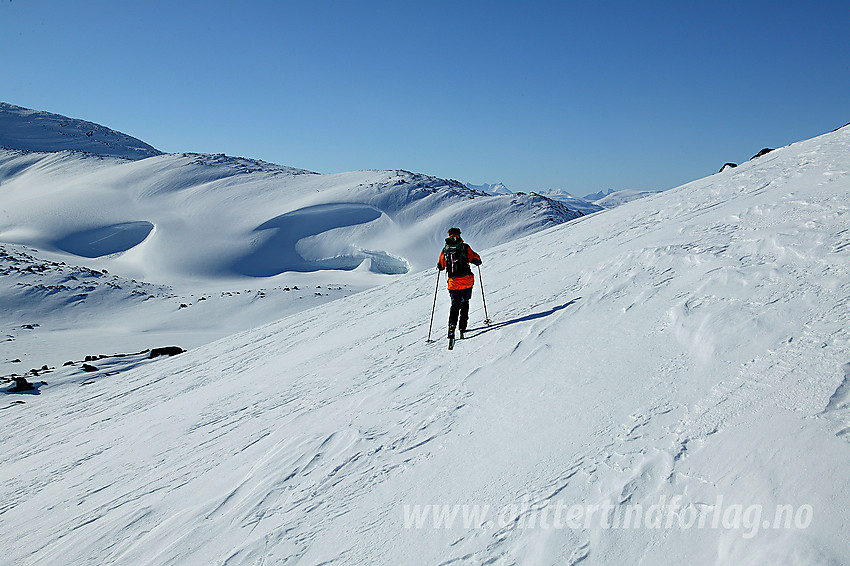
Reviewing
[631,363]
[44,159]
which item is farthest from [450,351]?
[44,159]

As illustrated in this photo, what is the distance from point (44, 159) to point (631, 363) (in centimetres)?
9118

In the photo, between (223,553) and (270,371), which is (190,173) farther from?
(223,553)

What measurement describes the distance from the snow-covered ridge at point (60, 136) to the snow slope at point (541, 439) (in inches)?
3718

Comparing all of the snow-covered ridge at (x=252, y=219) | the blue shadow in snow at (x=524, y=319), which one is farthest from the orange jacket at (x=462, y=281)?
the snow-covered ridge at (x=252, y=219)

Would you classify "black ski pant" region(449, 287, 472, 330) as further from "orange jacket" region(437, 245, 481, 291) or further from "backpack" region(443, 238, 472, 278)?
"backpack" region(443, 238, 472, 278)

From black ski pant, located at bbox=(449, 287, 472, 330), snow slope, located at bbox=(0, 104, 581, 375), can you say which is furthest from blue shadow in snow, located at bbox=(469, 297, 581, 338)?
snow slope, located at bbox=(0, 104, 581, 375)

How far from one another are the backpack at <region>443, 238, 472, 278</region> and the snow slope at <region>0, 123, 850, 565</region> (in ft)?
3.37

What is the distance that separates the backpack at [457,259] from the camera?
7.61 meters

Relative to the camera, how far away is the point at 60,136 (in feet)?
304

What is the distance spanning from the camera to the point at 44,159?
7031cm

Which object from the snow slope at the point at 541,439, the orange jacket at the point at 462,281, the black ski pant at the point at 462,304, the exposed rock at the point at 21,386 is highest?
the orange jacket at the point at 462,281

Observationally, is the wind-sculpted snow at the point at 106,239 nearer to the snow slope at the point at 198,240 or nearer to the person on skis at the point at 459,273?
the snow slope at the point at 198,240

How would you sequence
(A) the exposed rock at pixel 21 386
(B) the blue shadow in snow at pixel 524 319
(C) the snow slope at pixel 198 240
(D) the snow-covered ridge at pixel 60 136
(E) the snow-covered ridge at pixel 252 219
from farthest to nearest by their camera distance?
1. (D) the snow-covered ridge at pixel 60 136
2. (E) the snow-covered ridge at pixel 252 219
3. (C) the snow slope at pixel 198 240
4. (A) the exposed rock at pixel 21 386
5. (B) the blue shadow in snow at pixel 524 319

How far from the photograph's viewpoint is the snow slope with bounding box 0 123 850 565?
2.82m
